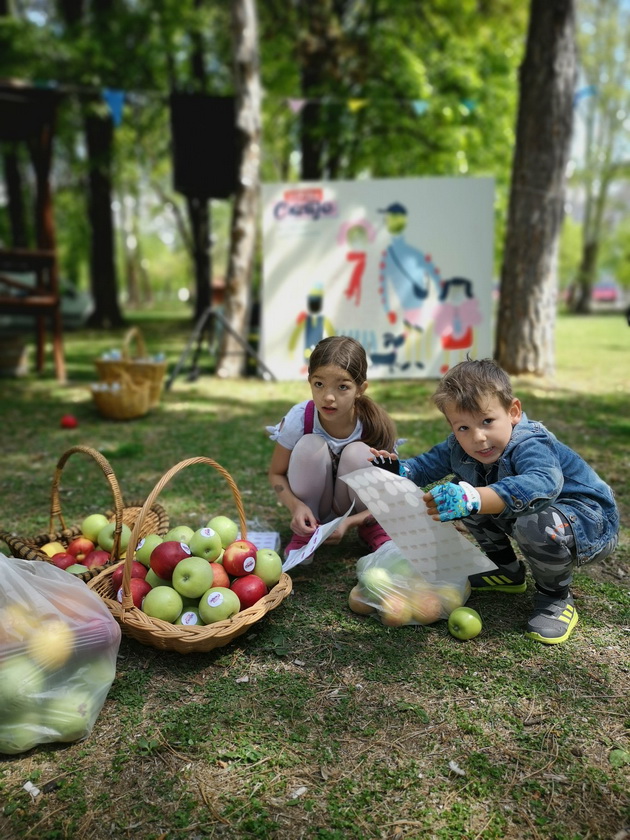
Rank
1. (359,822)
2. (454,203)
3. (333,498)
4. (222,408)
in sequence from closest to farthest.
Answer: (359,822)
(333,498)
(222,408)
(454,203)

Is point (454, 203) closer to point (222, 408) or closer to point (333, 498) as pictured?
point (222, 408)

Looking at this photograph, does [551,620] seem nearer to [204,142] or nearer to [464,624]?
[464,624]

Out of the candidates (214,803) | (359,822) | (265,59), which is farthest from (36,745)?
(265,59)

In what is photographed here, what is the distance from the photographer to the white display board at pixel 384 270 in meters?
7.39

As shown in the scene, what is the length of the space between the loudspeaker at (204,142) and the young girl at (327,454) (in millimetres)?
5714

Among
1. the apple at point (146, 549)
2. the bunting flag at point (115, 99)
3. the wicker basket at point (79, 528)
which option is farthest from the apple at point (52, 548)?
the bunting flag at point (115, 99)

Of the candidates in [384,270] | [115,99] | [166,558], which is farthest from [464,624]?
[115,99]

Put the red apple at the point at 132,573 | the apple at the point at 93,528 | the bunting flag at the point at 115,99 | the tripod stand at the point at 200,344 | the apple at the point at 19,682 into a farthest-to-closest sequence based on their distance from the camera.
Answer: the bunting flag at the point at 115,99 → the tripod stand at the point at 200,344 → the apple at the point at 93,528 → the red apple at the point at 132,573 → the apple at the point at 19,682

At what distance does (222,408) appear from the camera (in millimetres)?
6289

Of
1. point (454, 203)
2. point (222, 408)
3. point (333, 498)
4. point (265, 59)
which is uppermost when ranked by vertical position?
point (265, 59)

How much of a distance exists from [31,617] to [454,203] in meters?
6.67

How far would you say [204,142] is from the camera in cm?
774

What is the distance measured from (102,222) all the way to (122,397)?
397 inches

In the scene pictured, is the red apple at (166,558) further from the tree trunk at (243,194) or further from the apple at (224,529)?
the tree trunk at (243,194)
